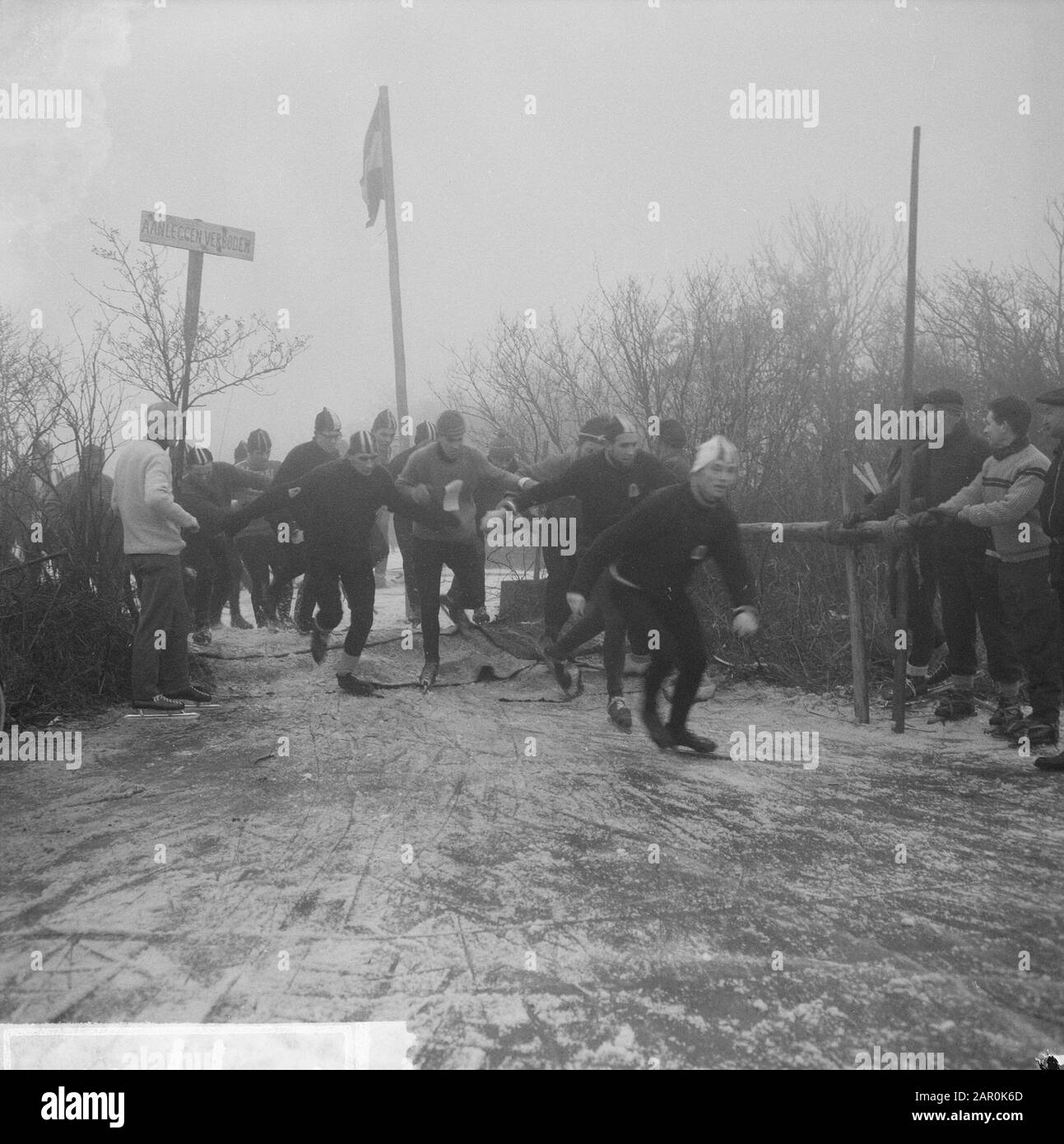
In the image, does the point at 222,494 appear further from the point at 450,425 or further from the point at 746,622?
the point at 746,622

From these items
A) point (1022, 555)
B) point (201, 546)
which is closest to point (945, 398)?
point (1022, 555)

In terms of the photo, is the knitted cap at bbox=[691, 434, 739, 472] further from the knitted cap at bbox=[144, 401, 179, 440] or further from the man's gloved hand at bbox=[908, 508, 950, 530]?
the knitted cap at bbox=[144, 401, 179, 440]

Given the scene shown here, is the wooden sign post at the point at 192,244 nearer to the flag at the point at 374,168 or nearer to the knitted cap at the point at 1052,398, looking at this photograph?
the flag at the point at 374,168

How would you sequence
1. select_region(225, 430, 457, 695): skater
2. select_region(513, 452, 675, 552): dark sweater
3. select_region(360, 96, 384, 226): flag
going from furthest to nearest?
select_region(360, 96, 384, 226): flag, select_region(225, 430, 457, 695): skater, select_region(513, 452, 675, 552): dark sweater

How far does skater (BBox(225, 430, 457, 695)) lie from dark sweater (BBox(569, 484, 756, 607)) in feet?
7.63

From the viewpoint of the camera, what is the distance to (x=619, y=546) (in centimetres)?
604

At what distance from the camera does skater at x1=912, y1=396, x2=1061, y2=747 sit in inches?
227

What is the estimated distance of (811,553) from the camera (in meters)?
8.84

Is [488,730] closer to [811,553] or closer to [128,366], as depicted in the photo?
[811,553]

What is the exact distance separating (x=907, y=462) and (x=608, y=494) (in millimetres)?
2022

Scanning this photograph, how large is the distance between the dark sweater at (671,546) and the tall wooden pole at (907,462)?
1.34 meters

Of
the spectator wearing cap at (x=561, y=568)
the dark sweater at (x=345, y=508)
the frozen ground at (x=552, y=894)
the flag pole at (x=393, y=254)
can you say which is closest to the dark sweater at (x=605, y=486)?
the spectator wearing cap at (x=561, y=568)

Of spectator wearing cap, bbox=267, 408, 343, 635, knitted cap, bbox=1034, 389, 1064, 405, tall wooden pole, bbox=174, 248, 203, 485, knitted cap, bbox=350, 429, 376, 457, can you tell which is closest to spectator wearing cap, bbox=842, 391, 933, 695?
knitted cap, bbox=1034, 389, 1064, 405

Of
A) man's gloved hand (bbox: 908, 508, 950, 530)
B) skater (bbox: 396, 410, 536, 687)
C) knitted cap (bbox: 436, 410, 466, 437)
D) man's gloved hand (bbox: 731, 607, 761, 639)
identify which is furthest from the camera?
knitted cap (bbox: 436, 410, 466, 437)
